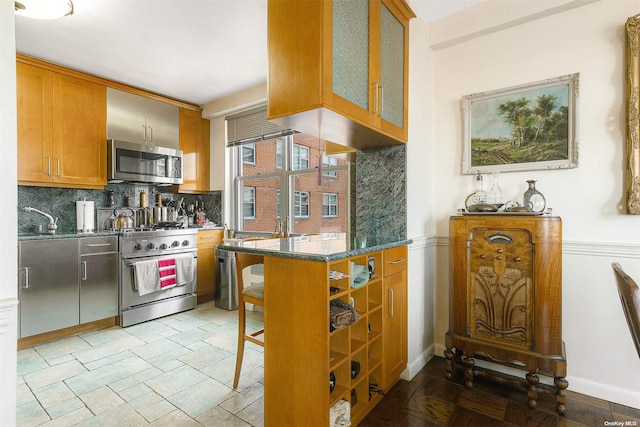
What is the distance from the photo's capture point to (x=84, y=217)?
11.3 feet

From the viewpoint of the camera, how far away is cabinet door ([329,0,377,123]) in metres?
1.55

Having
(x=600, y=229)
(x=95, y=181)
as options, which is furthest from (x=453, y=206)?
(x=95, y=181)

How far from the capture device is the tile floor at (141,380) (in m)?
1.86

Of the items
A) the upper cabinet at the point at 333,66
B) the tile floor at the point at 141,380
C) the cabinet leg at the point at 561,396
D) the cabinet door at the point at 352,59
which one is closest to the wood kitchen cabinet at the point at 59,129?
the tile floor at the point at 141,380

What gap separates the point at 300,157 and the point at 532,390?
3080 mm

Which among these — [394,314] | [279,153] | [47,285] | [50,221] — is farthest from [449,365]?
[50,221]

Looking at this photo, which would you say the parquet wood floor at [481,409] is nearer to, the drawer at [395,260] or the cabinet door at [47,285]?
the drawer at [395,260]

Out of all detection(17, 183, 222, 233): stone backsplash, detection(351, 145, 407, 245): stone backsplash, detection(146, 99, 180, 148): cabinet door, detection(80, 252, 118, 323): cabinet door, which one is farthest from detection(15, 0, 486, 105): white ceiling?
detection(80, 252, 118, 323): cabinet door

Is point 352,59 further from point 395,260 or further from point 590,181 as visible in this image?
point 590,181

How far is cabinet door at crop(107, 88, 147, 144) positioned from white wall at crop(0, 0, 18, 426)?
9.67 feet

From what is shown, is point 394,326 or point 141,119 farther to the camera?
point 141,119

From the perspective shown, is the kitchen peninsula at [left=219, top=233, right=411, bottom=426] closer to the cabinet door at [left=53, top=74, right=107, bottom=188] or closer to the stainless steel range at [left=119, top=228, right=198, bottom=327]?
the stainless steel range at [left=119, top=228, right=198, bottom=327]

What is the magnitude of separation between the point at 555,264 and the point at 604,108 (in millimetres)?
1087

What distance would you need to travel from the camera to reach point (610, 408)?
6.32 feet
